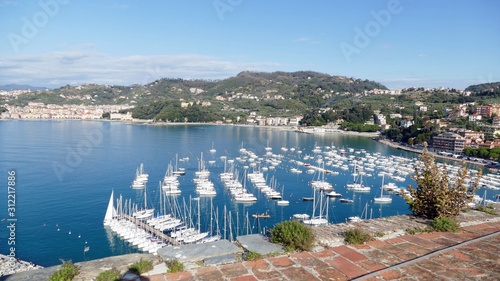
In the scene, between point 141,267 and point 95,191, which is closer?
point 141,267

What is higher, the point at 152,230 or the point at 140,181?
the point at 140,181

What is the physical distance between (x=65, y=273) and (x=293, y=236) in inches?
70.1

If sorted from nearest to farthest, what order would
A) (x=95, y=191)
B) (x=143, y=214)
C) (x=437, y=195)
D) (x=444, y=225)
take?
(x=444, y=225) < (x=437, y=195) < (x=143, y=214) < (x=95, y=191)

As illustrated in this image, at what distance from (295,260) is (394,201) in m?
24.7

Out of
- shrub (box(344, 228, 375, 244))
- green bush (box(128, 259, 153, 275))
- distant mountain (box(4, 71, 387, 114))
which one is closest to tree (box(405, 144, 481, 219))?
shrub (box(344, 228, 375, 244))

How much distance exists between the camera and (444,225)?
366 centimetres

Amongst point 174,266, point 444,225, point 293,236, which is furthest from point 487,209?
point 174,266

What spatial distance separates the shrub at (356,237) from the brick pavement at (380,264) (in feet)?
0.20

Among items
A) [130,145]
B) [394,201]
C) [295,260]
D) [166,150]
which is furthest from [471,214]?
[130,145]

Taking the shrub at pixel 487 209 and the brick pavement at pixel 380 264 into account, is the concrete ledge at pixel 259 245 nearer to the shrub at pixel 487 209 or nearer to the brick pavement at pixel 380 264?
the brick pavement at pixel 380 264

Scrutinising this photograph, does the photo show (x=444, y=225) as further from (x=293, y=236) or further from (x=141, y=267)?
(x=141, y=267)

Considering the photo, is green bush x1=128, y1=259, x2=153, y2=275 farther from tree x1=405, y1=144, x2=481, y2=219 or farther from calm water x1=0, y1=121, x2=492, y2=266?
calm water x1=0, y1=121, x2=492, y2=266

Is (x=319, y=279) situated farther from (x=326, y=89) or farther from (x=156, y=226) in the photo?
(x=326, y=89)

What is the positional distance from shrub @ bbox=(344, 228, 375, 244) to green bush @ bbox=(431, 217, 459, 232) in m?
0.92
